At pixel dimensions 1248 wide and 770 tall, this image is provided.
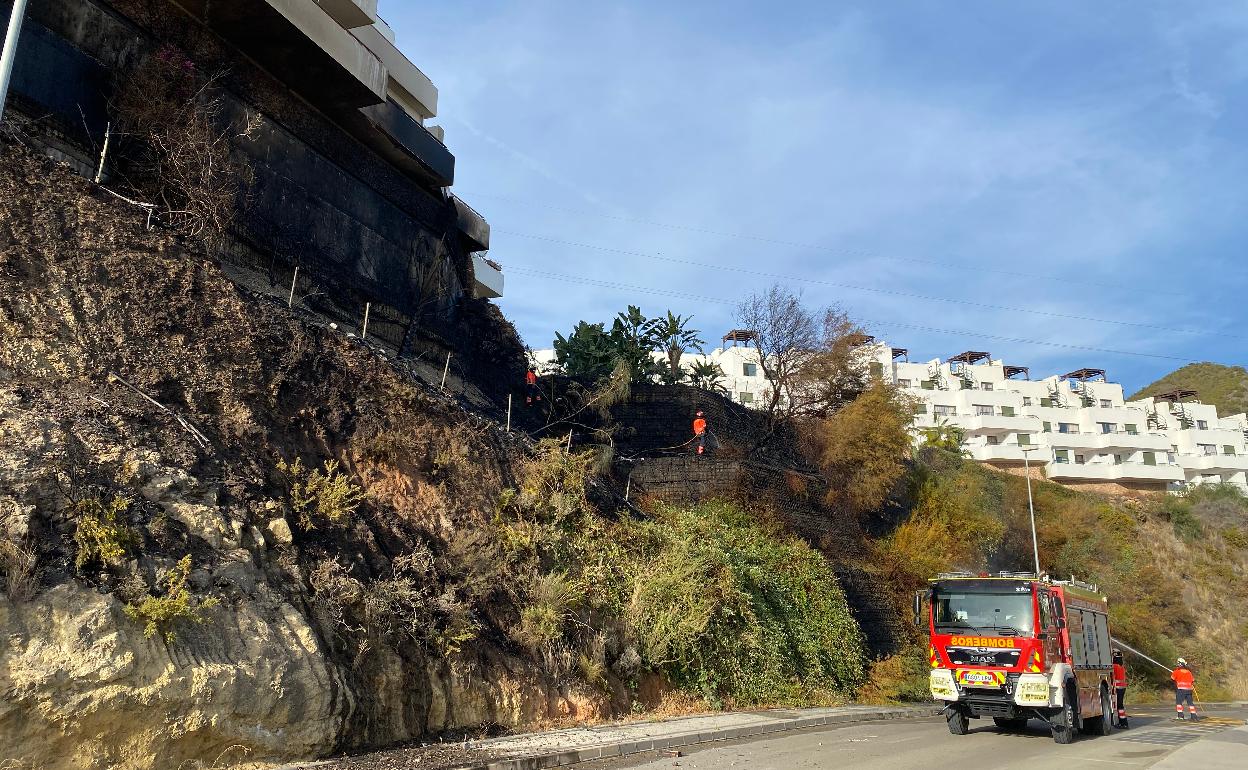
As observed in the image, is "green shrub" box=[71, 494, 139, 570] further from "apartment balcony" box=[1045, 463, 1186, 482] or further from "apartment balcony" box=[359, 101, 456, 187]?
"apartment balcony" box=[1045, 463, 1186, 482]

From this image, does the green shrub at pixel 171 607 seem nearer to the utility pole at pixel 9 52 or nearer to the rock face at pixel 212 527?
the rock face at pixel 212 527

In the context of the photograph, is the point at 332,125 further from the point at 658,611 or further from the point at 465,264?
the point at 658,611

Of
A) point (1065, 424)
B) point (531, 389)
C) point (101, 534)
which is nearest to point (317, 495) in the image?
point (101, 534)

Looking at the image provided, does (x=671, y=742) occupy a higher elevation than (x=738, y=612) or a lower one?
lower

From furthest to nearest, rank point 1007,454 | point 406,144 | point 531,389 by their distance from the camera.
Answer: point 1007,454, point 531,389, point 406,144

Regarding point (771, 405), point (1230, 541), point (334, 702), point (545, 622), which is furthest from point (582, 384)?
point (1230, 541)

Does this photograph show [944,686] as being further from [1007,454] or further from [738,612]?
[1007,454]

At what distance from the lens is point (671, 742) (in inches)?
505

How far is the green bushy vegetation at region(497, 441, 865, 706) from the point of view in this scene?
15.2 meters

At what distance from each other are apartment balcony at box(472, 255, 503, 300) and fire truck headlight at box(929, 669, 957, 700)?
22.1 m

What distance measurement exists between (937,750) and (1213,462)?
230 feet

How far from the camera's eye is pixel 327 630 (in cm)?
1041


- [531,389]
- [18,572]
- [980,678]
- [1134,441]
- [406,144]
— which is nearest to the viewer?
[18,572]

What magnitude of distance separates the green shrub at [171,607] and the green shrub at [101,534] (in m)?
0.54
